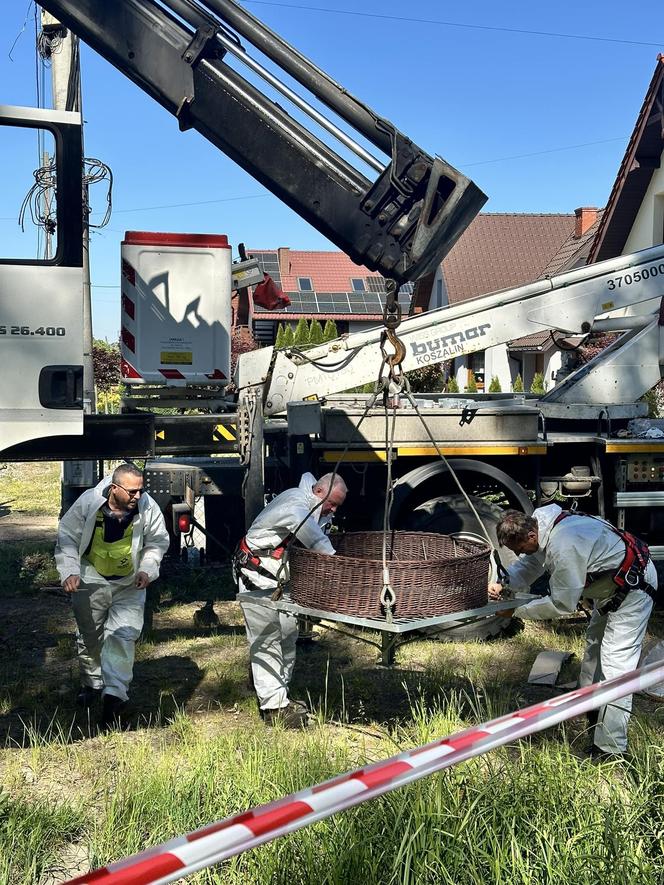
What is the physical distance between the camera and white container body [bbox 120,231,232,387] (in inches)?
315

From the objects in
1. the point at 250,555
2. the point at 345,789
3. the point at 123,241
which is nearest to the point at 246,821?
the point at 345,789

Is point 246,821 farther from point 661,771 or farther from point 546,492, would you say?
point 546,492

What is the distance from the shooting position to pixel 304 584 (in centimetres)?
461

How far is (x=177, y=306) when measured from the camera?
816cm

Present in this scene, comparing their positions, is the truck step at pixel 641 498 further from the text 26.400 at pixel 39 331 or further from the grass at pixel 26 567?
the grass at pixel 26 567

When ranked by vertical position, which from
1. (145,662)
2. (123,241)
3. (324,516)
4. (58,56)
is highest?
(58,56)

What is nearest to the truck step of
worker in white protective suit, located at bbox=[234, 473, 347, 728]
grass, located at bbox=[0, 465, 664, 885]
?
grass, located at bbox=[0, 465, 664, 885]

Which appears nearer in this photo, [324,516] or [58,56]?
[324,516]

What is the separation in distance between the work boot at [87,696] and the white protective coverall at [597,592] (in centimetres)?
253

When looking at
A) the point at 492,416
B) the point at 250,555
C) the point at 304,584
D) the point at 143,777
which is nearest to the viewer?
the point at 143,777

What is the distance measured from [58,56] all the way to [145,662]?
628 centimetres

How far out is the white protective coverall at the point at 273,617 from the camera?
545cm

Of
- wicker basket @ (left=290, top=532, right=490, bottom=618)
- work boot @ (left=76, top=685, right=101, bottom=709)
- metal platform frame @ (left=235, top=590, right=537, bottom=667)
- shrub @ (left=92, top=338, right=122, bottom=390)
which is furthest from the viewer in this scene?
shrub @ (left=92, top=338, right=122, bottom=390)

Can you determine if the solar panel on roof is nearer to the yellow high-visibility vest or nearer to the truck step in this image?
the truck step
